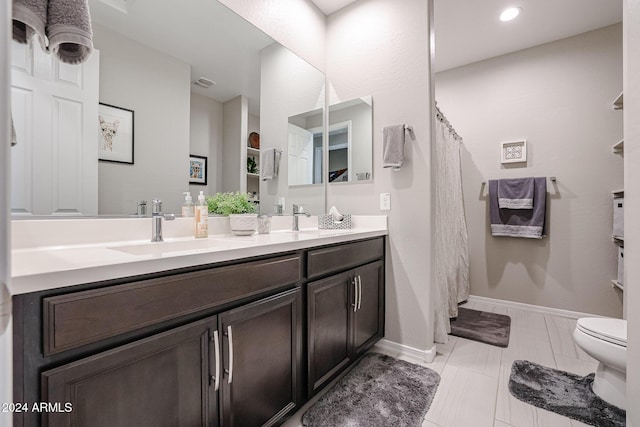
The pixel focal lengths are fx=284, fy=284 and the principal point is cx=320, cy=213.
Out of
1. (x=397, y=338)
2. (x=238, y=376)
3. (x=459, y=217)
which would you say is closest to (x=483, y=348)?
(x=397, y=338)

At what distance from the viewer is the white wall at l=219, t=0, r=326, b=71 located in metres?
1.82

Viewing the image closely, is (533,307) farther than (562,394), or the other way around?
(533,307)

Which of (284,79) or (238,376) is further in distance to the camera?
(284,79)

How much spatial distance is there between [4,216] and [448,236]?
2724 mm

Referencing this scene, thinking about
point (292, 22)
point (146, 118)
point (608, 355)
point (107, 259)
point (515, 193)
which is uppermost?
point (292, 22)

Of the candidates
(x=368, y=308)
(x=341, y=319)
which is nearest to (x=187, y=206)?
(x=341, y=319)

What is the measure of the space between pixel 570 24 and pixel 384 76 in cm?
202

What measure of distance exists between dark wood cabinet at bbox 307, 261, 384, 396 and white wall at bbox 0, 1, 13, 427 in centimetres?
103

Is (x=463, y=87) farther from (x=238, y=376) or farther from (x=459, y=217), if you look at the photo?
(x=238, y=376)

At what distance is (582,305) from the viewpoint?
2711 mm

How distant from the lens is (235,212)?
1.62 m

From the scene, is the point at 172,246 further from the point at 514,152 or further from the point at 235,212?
the point at 514,152

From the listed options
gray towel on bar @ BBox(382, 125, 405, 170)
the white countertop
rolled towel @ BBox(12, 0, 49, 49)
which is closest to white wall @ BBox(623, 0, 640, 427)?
gray towel on bar @ BBox(382, 125, 405, 170)

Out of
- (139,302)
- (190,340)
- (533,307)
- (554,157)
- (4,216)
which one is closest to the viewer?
(4,216)
